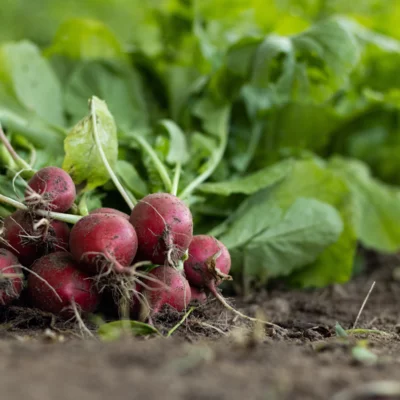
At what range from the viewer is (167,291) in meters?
1.82

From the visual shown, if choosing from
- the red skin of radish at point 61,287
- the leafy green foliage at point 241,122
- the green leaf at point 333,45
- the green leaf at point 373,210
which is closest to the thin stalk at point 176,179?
the leafy green foliage at point 241,122

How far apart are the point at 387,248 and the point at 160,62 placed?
→ 5.82 ft

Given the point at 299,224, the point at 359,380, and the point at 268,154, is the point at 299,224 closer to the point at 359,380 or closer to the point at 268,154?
the point at 268,154

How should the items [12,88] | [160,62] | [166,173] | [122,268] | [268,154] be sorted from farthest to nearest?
[160,62], [268,154], [12,88], [166,173], [122,268]

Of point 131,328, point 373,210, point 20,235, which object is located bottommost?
point 373,210

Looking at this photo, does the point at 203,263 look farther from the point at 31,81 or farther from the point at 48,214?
the point at 31,81

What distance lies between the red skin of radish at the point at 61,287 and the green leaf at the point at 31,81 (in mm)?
1346

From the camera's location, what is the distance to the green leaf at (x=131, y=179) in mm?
2258

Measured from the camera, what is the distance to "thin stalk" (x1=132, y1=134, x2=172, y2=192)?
226cm

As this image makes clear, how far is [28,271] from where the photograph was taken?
1.87m

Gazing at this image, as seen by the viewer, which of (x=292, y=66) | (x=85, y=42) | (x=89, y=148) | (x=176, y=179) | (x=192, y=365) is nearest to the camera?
(x=192, y=365)

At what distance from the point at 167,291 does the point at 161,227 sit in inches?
8.3

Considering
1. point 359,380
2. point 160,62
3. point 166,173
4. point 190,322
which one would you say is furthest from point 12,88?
point 359,380

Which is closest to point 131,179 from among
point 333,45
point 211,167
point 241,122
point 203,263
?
point 211,167
